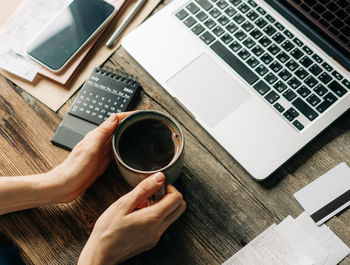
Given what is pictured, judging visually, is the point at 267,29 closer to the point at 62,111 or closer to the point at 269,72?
the point at 269,72

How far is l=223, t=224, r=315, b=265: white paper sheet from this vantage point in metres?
0.69

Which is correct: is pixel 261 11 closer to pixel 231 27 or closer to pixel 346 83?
pixel 231 27

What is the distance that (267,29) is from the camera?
0.82 m

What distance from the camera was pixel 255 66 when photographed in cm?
80

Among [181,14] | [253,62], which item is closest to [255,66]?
[253,62]

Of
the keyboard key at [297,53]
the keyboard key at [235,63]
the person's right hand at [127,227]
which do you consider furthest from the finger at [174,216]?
the keyboard key at [297,53]

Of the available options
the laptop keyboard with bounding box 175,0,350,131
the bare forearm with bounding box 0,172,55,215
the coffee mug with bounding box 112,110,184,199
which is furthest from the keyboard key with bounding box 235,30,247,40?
the bare forearm with bounding box 0,172,55,215

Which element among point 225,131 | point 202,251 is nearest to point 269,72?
point 225,131

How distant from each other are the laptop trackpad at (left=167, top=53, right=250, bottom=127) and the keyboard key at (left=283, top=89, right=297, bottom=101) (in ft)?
0.26

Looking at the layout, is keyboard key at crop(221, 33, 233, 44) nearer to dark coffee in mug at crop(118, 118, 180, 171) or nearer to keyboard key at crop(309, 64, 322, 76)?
keyboard key at crop(309, 64, 322, 76)

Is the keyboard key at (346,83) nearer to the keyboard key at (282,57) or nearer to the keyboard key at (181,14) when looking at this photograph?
the keyboard key at (282,57)

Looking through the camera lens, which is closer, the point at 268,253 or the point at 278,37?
the point at 268,253

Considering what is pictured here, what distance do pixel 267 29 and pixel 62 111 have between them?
519mm

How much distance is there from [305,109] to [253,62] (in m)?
0.16
